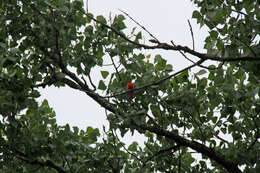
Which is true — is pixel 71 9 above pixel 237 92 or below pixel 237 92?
above

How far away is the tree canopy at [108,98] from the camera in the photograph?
480 centimetres

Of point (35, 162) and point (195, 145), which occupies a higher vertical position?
point (195, 145)

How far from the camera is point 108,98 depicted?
17.3ft

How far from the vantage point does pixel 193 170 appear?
6.07m

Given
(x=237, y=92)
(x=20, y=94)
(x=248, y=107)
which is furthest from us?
(x=248, y=107)

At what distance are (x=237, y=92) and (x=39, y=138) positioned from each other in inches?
103

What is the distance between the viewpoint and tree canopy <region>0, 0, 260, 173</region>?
480cm

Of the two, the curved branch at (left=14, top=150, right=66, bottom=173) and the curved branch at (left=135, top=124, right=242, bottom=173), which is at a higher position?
the curved branch at (left=135, top=124, right=242, bottom=173)

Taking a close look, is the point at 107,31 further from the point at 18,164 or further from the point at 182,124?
the point at 18,164

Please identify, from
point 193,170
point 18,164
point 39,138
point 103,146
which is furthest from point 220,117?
point 18,164

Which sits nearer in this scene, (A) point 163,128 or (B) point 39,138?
(B) point 39,138

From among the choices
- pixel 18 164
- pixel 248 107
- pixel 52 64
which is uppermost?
pixel 52 64

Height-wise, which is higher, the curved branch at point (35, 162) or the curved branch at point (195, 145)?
the curved branch at point (195, 145)

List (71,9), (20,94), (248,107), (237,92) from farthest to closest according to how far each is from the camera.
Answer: (71,9), (248,107), (20,94), (237,92)
